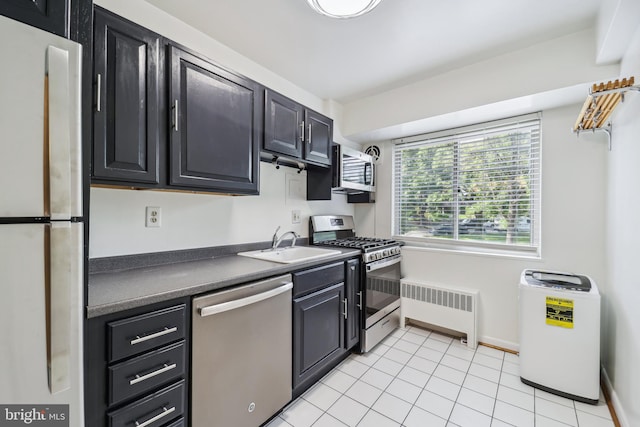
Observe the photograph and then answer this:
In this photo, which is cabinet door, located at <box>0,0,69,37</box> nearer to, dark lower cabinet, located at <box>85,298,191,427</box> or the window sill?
dark lower cabinet, located at <box>85,298,191,427</box>

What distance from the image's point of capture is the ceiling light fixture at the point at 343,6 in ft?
4.53

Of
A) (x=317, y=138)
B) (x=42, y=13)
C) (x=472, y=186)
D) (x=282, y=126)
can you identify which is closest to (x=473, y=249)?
(x=472, y=186)

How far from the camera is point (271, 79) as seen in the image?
2.36 m

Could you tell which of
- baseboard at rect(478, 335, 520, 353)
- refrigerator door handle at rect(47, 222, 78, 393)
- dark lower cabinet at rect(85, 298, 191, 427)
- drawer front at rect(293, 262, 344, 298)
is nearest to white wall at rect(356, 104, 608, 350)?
baseboard at rect(478, 335, 520, 353)

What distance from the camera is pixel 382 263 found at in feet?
8.16

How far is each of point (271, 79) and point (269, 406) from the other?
249 centimetres

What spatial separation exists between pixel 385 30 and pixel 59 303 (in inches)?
85.3

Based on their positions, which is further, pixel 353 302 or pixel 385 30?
pixel 353 302

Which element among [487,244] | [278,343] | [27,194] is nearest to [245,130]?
[27,194]

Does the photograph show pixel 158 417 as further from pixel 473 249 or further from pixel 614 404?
pixel 473 249

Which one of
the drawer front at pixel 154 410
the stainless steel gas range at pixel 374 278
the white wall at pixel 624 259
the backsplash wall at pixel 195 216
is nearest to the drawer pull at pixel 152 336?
the drawer front at pixel 154 410

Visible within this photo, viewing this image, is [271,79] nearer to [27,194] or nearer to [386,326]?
[27,194]

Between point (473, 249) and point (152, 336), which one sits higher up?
point (473, 249)

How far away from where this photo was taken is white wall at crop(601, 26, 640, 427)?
137 centimetres
